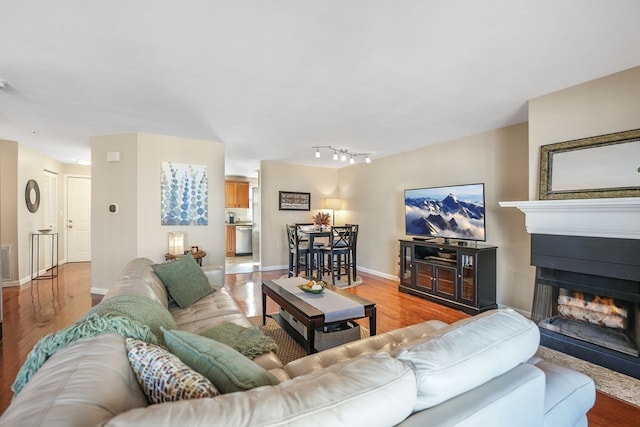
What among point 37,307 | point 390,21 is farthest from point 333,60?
point 37,307

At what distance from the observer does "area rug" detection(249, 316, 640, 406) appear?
2.04 meters

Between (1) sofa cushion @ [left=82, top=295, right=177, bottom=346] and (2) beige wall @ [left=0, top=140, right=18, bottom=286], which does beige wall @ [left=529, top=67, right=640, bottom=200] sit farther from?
(2) beige wall @ [left=0, top=140, right=18, bottom=286]

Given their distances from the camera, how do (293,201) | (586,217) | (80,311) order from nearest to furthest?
(586,217) < (80,311) < (293,201)

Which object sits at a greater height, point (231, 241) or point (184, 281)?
point (184, 281)

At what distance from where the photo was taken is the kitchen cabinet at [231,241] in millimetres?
8086

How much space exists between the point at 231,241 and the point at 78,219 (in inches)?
139

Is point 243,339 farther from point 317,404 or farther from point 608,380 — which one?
point 608,380

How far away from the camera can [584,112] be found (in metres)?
2.50

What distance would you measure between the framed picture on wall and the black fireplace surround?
4466 mm

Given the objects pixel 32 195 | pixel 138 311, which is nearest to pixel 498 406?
pixel 138 311

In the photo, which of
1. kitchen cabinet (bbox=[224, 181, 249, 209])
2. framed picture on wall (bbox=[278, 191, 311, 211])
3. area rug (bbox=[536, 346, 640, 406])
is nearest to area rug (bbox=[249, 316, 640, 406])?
area rug (bbox=[536, 346, 640, 406])

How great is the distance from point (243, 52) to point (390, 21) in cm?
101

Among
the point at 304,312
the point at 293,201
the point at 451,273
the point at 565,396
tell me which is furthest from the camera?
the point at 293,201

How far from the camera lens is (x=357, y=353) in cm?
160
